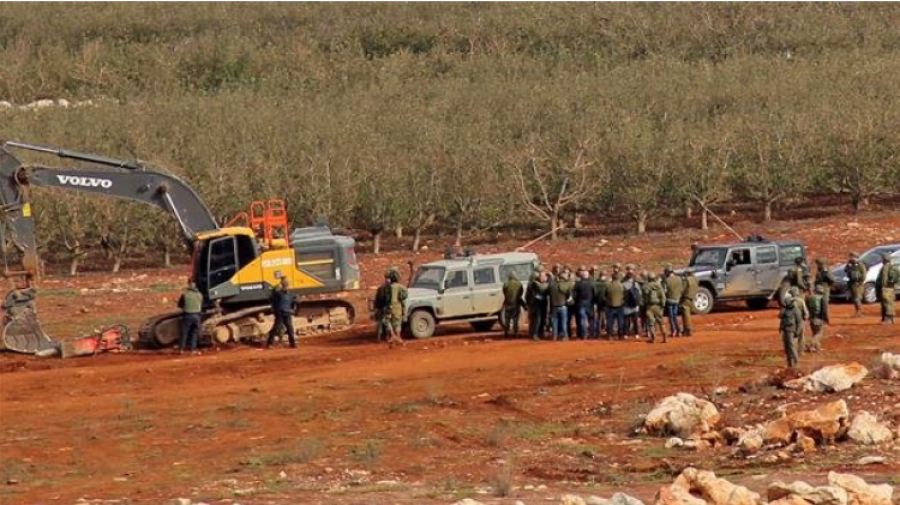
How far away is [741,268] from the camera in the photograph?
1459 inches

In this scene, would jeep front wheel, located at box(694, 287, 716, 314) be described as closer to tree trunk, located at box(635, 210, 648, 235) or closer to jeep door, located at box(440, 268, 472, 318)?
jeep door, located at box(440, 268, 472, 318)

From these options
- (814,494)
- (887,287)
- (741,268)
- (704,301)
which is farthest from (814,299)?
(814,494)

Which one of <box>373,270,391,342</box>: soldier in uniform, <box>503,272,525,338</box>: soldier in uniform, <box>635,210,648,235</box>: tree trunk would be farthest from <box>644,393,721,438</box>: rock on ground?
<box>635,210,648,235</box>: tree trunk

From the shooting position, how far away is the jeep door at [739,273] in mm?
36906

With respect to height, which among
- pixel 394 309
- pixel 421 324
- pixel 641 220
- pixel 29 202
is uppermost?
pixel 29 202

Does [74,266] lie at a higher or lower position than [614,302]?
higher

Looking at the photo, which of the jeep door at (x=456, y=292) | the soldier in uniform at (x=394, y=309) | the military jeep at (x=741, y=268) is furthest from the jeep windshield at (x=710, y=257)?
the soldier in uniform at (x=394, y=309)

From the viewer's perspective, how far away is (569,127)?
68.5 m

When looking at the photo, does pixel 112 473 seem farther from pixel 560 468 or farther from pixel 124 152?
pixel 124 152

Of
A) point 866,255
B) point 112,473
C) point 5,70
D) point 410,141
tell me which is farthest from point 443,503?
point 5,70

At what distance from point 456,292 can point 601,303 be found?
10.1ft

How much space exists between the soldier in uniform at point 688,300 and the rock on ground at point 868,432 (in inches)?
427

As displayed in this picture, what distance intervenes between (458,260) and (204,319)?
5.28m

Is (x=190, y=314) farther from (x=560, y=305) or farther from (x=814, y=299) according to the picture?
(x=814, y=299)
